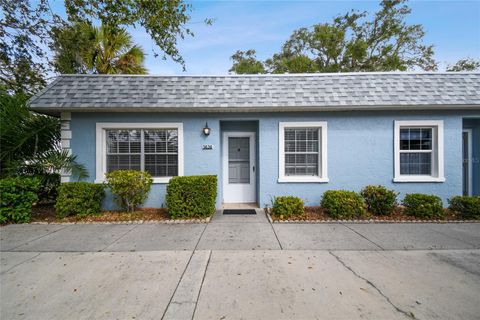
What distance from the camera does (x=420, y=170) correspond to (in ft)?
21.9

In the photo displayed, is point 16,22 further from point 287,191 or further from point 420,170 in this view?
point 420,170

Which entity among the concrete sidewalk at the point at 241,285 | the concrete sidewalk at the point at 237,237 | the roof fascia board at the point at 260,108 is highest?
the roof fascia board at the point at 260,108

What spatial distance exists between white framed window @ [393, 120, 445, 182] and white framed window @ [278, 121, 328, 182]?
227 cm

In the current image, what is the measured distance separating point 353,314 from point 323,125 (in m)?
5.24

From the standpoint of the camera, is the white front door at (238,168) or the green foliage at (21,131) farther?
the white front door at (238,168)

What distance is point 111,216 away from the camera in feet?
19.0

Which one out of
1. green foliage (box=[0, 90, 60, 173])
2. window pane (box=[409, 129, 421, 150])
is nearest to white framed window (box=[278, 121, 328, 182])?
window pane (box=[409, 129, 421, 150])

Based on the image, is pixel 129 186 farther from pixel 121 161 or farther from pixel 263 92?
pixel 263 92

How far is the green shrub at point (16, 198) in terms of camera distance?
516cm

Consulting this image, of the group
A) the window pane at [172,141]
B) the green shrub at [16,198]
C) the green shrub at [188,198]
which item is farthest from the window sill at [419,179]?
the green shrub at [16,198]

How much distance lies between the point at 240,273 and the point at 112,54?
10.7 meters

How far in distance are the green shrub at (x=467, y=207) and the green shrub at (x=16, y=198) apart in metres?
11.0

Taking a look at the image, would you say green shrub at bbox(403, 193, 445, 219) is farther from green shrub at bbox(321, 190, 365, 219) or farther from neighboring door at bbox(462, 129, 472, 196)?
neighboring door at bbox(462, 129, 472, 196)

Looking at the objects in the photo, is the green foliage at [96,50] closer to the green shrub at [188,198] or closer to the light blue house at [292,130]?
the light blue house at [292,130]
